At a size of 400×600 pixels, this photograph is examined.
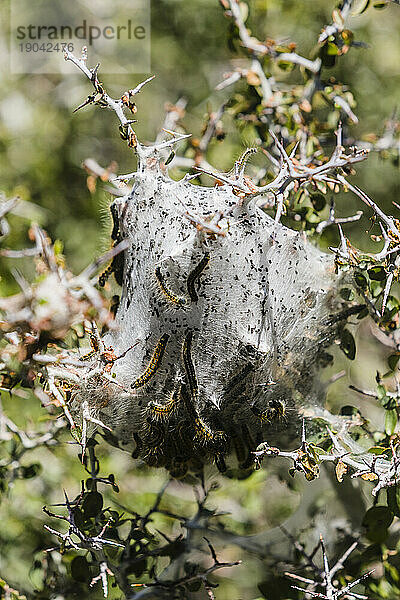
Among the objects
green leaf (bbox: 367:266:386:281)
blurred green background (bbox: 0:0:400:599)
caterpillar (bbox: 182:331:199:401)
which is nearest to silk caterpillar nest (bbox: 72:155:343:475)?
caterpillar (bbox: 182:331:199:401)

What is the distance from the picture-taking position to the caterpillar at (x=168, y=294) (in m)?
1.23

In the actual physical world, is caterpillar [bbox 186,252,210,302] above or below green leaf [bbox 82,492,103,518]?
above

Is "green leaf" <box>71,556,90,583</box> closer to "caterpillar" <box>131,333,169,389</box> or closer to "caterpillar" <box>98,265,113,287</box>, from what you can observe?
"caterpillar" <box>131,333,169,389</box>

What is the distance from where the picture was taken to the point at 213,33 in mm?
2631

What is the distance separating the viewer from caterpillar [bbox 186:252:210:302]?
119cm

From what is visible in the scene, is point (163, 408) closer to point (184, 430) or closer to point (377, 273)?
point (184, 430)

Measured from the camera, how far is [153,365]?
126 cm

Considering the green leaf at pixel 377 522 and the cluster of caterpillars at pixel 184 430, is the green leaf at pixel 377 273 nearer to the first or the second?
the cluster of caterpillars at pixel 184 430

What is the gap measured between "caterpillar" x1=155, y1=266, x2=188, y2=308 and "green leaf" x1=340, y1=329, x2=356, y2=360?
406mm

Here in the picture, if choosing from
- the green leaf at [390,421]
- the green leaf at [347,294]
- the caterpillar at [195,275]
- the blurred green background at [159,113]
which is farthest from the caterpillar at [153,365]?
the blurred green background at [159,113]

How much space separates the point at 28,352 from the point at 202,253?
1.33 feet

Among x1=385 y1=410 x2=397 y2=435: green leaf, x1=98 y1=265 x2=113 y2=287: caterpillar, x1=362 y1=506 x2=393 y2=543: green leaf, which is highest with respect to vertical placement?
x1=98 y1=265 x2=113 y2=287: caterpillar

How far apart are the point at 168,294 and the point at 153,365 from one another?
147mm

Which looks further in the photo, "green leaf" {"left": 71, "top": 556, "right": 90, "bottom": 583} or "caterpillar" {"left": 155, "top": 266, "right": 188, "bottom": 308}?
"green leaf" {"left": 71, "top": 556, "right": 90, "bottom": 583}
